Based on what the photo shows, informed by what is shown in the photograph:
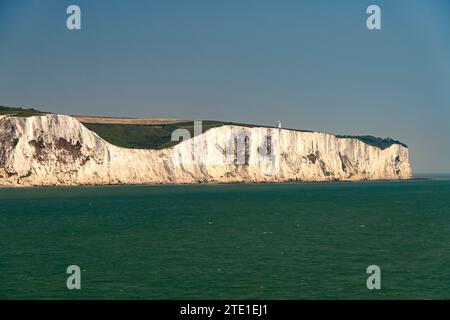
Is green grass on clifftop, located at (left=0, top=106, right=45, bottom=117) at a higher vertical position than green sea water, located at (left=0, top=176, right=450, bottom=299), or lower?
higher

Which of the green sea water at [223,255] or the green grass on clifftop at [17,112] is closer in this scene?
the green sea water at [223,255]

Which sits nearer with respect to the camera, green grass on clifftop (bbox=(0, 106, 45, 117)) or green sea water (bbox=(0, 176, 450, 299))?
green sea water (bbox=(0, 176, 450, 299))

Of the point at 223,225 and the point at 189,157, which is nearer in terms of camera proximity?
the point at 223,225

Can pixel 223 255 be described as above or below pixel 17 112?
below

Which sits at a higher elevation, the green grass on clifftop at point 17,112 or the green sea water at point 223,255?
the green grass on clifftop at point 17,112

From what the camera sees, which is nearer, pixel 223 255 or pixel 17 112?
pixel 223 255
